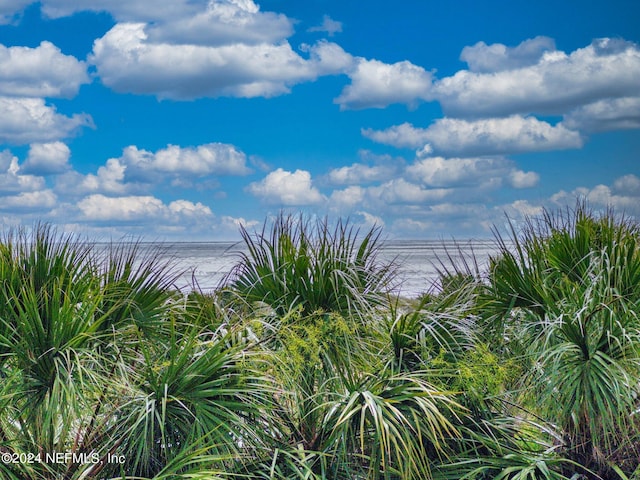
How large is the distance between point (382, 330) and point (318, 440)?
1491 mm

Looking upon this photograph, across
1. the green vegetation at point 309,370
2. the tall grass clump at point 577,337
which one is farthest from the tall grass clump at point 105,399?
the tall grass clump at point 577,337

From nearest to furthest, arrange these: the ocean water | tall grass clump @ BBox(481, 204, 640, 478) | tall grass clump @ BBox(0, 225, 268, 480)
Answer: tall grass clump @ BBox(0, 225, 268, 480) < tall grass clump @ BBox(481, 204, 640, 478) < the ocean water

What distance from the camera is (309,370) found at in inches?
330

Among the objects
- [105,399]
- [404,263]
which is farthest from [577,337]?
[105,399]

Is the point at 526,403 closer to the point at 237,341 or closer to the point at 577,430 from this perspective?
the point at 577,430

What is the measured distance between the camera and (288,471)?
7.77 meters

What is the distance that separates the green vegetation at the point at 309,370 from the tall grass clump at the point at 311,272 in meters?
0.03

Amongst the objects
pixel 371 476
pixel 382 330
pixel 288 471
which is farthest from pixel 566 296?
pixel 288 471

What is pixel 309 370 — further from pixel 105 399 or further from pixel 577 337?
pixel 577 337

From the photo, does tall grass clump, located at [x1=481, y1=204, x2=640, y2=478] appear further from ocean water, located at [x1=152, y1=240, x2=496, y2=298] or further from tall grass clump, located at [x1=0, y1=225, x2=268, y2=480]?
tall grass clump, located at [x1=0, y1=225, x2=268, y2=480]

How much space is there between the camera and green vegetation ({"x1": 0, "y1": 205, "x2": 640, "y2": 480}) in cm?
705

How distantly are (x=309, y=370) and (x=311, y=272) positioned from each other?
1.27m

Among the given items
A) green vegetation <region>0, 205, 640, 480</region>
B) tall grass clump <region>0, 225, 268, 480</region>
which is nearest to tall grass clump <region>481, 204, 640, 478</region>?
green vegetation <region>0, 205, 640, 480</region>

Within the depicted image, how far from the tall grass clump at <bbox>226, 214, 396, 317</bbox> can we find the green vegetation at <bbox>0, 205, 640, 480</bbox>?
0.03m
